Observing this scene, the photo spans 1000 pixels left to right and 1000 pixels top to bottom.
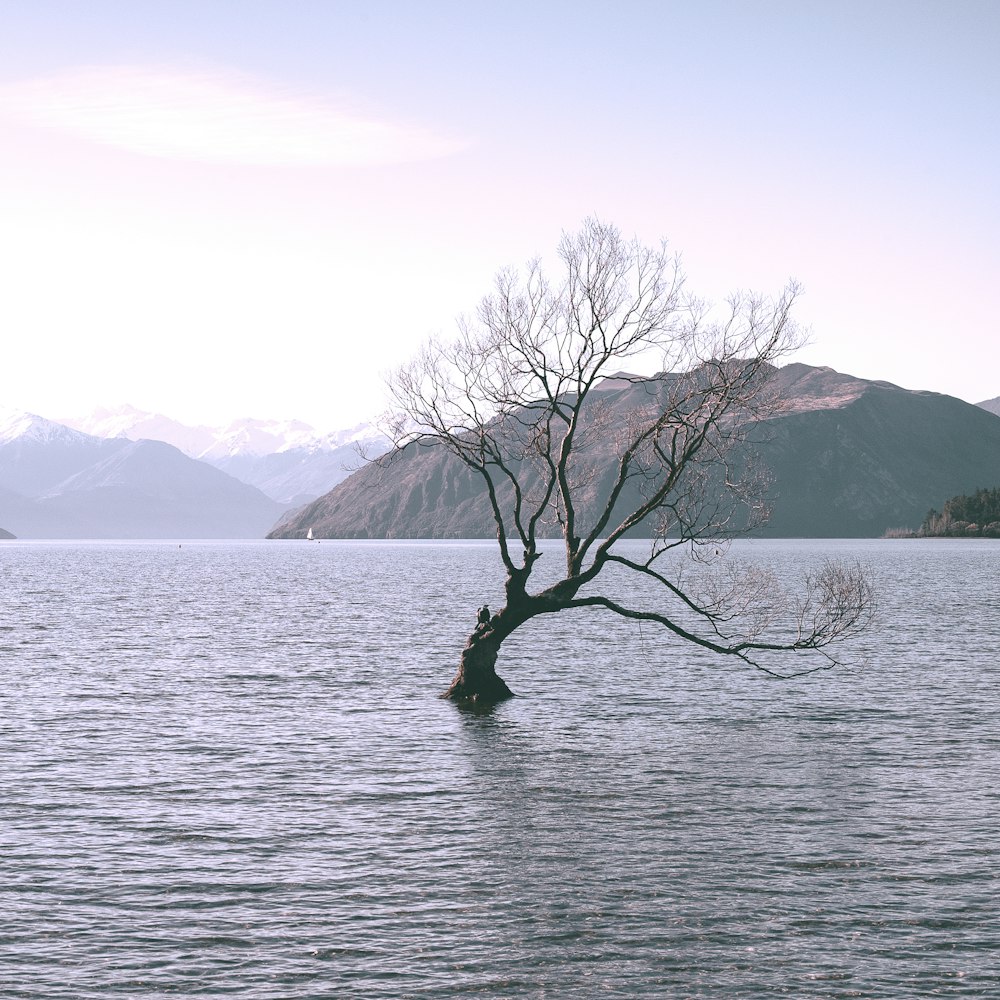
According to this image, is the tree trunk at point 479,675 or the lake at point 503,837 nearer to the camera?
the lake at point 503,837

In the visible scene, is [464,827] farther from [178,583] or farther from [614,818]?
[178,583]

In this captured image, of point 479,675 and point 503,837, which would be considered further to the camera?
point 479,675

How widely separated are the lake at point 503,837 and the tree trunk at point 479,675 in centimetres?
86

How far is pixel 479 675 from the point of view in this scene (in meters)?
49.6

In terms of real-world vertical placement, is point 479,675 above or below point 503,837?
above

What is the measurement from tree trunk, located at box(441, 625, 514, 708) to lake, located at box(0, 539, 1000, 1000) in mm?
858

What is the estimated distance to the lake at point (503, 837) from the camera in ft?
60.9

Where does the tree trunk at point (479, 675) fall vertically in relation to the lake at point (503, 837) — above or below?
above

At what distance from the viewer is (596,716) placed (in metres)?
46.7

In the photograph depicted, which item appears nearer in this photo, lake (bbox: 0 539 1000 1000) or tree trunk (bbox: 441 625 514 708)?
lake (bbox: 0 539 1000 1000)

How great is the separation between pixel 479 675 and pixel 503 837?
2279 centimetres

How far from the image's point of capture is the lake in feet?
60.9

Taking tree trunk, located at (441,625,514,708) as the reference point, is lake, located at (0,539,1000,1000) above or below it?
below

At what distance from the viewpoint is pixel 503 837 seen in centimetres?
2680
